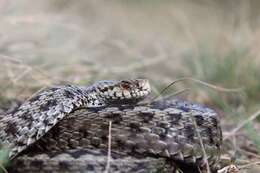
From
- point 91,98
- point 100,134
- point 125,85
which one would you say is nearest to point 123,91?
point 125,85

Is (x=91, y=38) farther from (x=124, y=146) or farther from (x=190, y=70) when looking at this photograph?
(x=124, y=146)

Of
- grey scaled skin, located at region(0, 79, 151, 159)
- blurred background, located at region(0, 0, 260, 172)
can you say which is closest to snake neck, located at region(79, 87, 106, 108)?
grey scaled skin, located at region(0, 79, 151, 159)

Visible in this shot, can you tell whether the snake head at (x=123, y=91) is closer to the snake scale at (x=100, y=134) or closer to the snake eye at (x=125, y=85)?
the snake eye at (x=125, y=85)

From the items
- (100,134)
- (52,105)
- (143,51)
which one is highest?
(143,51)

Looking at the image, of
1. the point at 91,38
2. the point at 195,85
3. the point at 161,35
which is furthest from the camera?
the point at 161,35

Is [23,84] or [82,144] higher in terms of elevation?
[23,84]

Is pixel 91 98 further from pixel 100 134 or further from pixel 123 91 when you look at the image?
pixel 100 134

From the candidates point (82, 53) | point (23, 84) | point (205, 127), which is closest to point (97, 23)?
point (82, 53)

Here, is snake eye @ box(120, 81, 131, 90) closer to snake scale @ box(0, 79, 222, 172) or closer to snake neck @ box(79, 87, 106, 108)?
snake neck @ box(79, 87, 106, 108)
